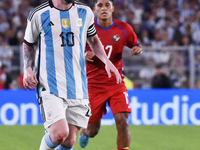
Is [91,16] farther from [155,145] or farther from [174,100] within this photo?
[174,100]

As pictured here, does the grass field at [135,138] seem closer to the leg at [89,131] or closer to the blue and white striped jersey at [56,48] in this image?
the leg at [89,131]

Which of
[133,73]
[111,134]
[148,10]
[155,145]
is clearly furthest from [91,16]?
[148,10]

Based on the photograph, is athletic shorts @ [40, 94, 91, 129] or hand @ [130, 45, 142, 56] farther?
hand @ [130, 45, 142, 56]

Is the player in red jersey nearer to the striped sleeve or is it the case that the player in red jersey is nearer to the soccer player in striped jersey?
the striped sleeve

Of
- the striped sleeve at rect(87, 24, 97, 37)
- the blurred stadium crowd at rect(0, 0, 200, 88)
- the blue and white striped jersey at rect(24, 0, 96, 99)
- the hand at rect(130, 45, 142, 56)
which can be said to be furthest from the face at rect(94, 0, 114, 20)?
the blurred stadium crowd at rect(0, 0, 200, 88)

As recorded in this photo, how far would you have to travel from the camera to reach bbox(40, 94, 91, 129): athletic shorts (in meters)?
4.18

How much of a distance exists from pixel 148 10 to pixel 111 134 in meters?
7.43

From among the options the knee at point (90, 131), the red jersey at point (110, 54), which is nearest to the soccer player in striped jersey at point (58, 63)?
the red jersey at point (110, 54)

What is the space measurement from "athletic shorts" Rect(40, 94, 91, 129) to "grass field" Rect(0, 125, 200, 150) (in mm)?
2502

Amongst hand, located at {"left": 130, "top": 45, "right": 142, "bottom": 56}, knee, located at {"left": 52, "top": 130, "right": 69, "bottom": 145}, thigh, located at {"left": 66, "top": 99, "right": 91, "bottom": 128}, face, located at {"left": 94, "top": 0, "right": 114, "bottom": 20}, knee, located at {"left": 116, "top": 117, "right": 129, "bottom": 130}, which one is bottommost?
knee, located at {"left": 116, "top": 117, "right": 129, "bottom": 130}

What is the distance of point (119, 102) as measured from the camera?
5.68m

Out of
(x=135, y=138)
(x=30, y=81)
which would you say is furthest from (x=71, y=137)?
(x=135, y=138)

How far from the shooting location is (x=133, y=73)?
37.4 feet

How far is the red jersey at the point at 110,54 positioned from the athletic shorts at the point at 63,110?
1.46 m
